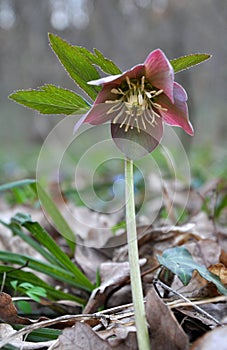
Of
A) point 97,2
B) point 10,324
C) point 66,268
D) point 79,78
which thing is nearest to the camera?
point 79,78

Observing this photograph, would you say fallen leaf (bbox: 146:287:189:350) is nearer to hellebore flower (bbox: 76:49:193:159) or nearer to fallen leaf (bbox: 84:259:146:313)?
hellebore flower (bbox: 76:49:193:159)

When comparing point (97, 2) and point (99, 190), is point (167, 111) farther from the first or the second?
point (97, 2)

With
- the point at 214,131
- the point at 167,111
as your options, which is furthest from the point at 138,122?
the point at 214,131

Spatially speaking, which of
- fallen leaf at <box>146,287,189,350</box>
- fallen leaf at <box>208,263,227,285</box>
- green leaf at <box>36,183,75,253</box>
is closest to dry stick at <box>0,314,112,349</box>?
fallen leaf at <box>146,287,189,350</box>

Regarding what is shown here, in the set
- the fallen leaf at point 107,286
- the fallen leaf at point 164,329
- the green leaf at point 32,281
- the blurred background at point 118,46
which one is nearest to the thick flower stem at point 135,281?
the fallen leaf at point 164,329

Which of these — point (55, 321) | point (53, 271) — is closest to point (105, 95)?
point (55, 321)

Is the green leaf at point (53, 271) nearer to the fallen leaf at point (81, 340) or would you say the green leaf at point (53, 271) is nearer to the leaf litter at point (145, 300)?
the leaf litter at point (145, 300)

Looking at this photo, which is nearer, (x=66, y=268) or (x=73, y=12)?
(x=66, y=268)
